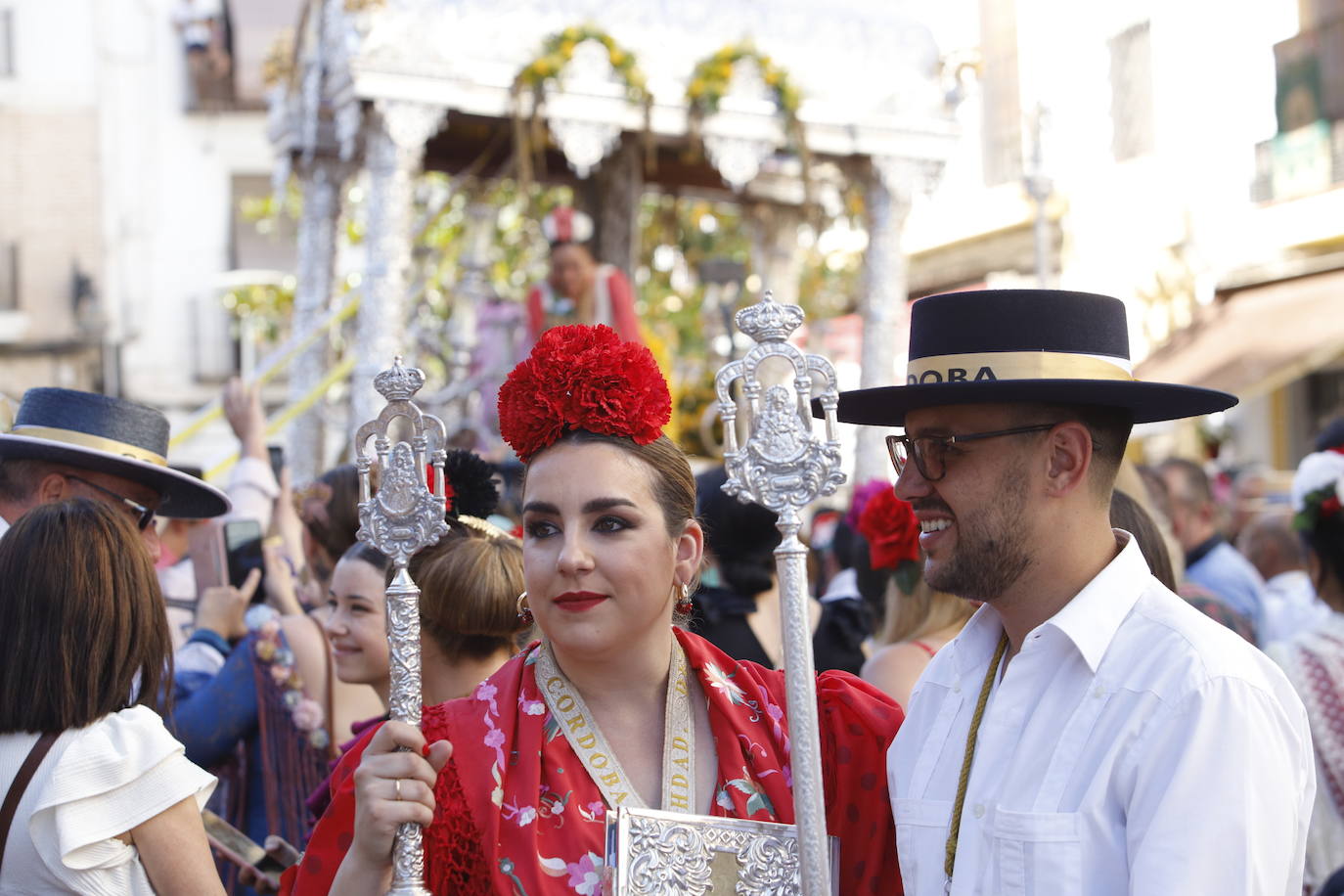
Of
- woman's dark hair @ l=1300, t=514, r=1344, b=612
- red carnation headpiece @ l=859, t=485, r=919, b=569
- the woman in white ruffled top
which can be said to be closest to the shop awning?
woman's dark hair @ l=1300, t=514, r=1344, b=612

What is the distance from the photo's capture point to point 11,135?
2003cm

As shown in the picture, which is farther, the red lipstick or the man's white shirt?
the red lipstick

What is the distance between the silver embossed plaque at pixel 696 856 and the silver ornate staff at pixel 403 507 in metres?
0.39

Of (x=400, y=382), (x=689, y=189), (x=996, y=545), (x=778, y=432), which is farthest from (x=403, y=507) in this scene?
(x=689, y=189)

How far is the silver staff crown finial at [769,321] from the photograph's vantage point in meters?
2.15

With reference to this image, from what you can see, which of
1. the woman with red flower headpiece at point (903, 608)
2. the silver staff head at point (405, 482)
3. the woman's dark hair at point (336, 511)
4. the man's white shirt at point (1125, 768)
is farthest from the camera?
the woman's dark hair at point (336, 511)

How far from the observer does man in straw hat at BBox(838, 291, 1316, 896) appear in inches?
74.4

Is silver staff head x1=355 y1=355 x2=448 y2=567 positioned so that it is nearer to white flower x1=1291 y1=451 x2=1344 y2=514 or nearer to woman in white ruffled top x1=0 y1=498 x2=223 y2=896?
woman in white ruffled top x1=0 y1=498 x2=223 y2=896

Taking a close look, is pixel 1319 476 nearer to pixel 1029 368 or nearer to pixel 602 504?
pixel 1029 368

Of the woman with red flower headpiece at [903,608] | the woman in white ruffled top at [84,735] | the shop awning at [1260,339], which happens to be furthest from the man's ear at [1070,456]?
the shop awning at [1260,339]

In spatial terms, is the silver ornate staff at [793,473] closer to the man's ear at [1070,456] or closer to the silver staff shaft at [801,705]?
the silver staff shaft at [801,705]

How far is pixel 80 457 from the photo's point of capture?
11.4 ft

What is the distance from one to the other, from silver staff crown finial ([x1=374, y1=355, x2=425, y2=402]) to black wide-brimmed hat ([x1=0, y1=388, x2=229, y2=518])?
132cm

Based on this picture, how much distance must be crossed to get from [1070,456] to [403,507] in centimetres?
107
